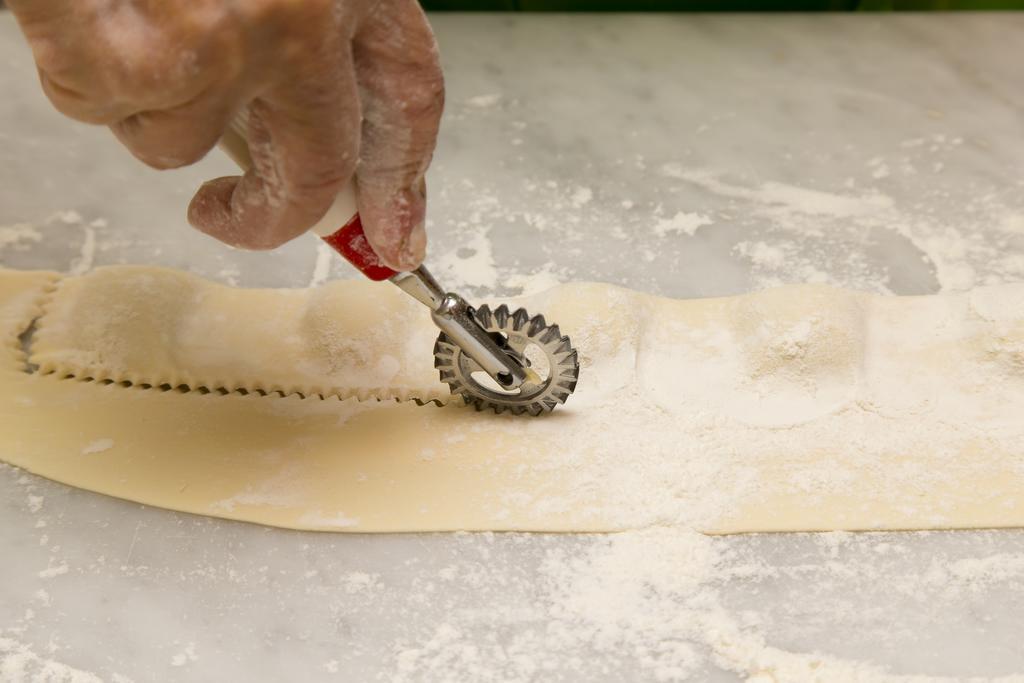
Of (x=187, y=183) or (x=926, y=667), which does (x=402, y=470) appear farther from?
(x=187, y=183)

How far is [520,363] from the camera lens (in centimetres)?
132

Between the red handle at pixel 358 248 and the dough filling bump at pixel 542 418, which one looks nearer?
the red handle at pixel 358 248

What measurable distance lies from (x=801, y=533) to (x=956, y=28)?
54.4 inches

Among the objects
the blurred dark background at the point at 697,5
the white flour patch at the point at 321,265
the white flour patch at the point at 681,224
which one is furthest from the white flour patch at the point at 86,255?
the blurred dark background at the point at 697,5

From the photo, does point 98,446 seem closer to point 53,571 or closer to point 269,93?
point 53,571

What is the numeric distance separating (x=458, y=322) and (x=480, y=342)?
0.13ft

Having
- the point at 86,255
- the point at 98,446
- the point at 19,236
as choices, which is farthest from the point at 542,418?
the point at 19,236

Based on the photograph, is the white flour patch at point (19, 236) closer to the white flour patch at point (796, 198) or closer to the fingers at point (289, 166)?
the fingers at point (289, 166)

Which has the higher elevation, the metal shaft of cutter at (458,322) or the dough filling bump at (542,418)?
the metal shaft of cutter at (458,322)

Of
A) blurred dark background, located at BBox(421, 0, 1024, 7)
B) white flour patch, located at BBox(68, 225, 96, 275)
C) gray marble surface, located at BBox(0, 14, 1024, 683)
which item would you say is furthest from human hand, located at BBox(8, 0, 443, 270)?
blurred dark background, located at BBox(421, 0, 1024, 7)

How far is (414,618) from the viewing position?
1190mm

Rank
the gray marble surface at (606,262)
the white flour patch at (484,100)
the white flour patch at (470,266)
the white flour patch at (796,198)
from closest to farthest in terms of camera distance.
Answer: the gray marble surface at (606,262) → the white flour patch at (470,266) → the white flour patch at (796,198) → the white flour patch at (484,100)

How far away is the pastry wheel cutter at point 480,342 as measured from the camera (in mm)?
1175

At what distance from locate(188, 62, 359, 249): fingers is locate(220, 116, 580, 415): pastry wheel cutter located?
1.8 inches
